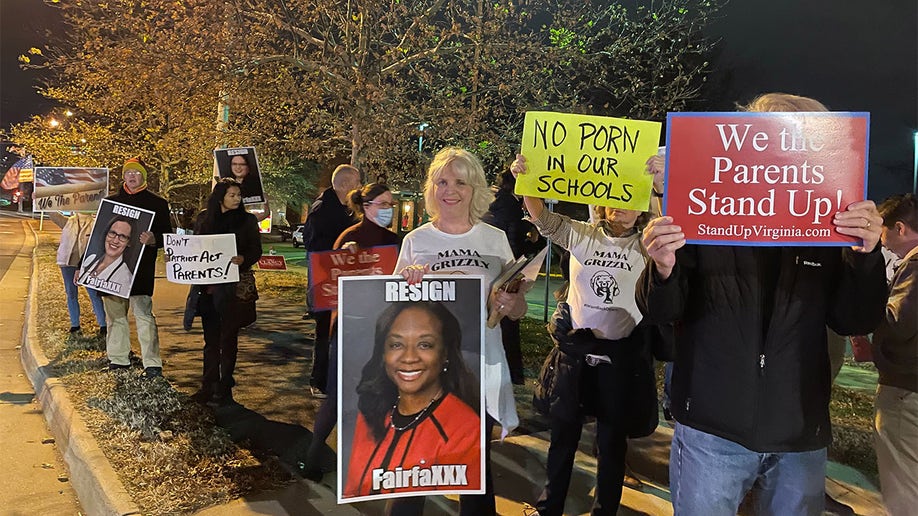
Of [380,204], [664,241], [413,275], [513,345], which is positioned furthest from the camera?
[513,345]

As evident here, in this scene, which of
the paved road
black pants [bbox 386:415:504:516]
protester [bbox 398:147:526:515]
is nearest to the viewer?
black pants [bbox 386:415:504:516]

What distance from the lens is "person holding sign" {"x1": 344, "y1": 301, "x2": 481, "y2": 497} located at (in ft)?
8.70

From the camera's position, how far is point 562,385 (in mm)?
3418

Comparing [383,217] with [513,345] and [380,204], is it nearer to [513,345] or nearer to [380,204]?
[380,204]

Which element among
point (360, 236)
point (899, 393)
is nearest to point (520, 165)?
point (360, 236)

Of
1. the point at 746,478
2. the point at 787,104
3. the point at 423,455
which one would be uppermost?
the point at 787,104

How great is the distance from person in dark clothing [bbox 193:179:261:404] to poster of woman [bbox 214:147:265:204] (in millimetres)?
989

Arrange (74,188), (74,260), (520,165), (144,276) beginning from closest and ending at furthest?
1. (520,165)
2. (144,276)
3. (74,188)
4. (74,260)

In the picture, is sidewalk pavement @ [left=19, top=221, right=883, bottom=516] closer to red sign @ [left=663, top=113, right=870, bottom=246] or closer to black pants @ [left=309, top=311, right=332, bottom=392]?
black pants @ [left=309, top=311, right=332, bottom=392]

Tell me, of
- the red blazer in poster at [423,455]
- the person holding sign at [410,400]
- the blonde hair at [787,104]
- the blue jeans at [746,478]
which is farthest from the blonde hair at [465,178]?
the blue jeans at [746,478]

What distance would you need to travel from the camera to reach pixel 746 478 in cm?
214

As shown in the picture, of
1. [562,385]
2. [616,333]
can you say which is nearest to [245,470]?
[562,385]

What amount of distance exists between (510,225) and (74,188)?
5.08 meters

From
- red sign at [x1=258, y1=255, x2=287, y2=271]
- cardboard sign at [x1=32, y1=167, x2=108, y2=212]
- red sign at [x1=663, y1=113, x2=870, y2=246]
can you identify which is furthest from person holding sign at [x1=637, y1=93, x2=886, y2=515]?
cardboard sign at [x1=32, y1=167, x2=108, y2=212]
